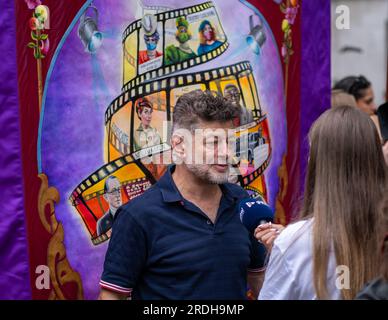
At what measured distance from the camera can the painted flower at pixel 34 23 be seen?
321 centimetres

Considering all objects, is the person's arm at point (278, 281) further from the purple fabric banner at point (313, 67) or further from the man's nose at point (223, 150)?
the purple fabric banner at point (313, 67)

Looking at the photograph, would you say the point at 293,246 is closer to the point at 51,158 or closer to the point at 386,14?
the point at 51,158

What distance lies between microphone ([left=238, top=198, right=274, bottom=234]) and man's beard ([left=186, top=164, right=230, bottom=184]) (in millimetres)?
161

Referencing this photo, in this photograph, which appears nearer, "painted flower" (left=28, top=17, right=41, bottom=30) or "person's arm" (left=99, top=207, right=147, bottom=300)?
"person's arm" (left=99, top=207, right=147, bottom=300)

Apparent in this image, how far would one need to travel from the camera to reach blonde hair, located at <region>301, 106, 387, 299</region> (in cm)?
240

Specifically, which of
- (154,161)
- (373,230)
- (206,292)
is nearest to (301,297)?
(373,230)

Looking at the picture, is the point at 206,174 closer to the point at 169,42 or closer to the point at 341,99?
the point at 169,42

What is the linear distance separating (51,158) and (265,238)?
1066 mm

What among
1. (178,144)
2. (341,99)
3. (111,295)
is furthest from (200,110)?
(341,99)

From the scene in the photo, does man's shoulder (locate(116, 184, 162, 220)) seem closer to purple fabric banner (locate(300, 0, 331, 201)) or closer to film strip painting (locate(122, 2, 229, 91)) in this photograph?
film strip painting (locate(122, 2, 229, 91))

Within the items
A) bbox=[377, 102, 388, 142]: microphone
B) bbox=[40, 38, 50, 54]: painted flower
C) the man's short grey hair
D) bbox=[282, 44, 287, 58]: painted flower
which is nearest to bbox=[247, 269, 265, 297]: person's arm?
the man's short grey hair

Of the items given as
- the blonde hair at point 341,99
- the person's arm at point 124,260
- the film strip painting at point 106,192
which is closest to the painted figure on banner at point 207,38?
the film strip painting at point 106,192

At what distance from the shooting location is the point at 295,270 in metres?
2.44
